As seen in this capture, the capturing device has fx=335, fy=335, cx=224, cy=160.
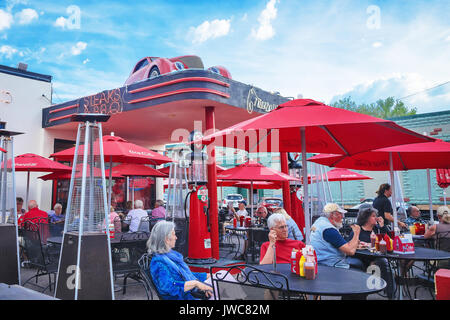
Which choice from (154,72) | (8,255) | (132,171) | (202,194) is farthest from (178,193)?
(154,72)

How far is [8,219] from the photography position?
18.0 ft

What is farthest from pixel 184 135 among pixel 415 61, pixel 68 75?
pixel 415 61

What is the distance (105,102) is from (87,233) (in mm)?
6404

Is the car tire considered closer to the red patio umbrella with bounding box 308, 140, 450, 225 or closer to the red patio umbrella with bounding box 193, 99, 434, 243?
the red patio umbrella with bounding box 308, 140, 450, 225

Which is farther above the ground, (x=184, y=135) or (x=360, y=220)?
(x=184, y=135)

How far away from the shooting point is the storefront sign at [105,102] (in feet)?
29.9

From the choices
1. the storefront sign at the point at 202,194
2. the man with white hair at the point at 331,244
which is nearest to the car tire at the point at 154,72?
the storefront sign at the point at 202,194

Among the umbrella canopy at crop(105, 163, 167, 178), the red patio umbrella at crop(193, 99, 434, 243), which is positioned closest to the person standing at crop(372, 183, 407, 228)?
the red patio umbrella at crop(193, 99, 434, 243)

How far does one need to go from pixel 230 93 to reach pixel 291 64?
379cm

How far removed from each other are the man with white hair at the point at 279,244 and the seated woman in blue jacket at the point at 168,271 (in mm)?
815

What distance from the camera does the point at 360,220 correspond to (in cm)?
472

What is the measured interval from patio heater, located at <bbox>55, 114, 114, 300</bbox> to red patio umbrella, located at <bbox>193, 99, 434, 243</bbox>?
1606 mm

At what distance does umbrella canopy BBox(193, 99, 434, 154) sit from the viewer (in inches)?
110
